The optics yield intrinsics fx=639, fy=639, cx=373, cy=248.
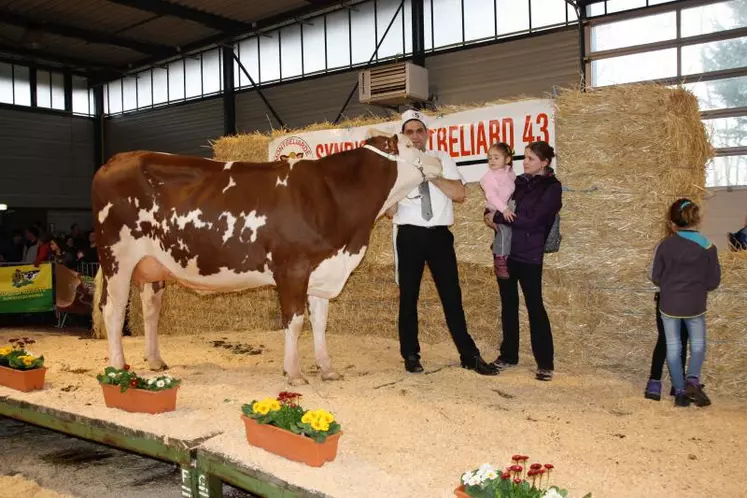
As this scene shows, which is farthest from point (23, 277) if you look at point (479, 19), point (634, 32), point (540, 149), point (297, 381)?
point (634, 32)

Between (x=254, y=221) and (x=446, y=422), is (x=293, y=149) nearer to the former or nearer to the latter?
(x=254, y=221)

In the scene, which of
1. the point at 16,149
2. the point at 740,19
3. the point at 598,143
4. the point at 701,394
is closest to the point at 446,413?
the point at 701,394

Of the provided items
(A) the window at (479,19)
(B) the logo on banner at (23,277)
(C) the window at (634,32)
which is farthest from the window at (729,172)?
(B) the logo on banner at (23,277)

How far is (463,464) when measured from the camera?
3021 millimetres

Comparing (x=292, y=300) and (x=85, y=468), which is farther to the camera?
(x=292, y=300)

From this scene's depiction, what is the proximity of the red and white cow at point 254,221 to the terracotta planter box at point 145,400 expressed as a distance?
0.93 metres

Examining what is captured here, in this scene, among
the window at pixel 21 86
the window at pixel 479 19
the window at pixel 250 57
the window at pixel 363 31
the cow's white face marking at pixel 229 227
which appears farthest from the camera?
the window at pixel 21 86

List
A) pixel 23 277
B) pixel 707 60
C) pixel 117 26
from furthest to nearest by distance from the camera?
pixel 117 26 < pixel 707 60 < pixel 23 277

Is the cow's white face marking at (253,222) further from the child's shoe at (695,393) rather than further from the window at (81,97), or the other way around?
the window at (81,97)

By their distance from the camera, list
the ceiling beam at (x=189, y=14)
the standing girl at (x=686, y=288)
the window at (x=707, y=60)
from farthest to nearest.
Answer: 1. the ceiling beam at (x=189, y=14)
2. the window at (x=707, y=60)
3. the standing girl at (x=686, y=288)

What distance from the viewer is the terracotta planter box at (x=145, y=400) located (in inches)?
149

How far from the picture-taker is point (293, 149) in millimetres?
7188

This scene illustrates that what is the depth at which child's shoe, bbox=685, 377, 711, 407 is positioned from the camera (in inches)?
158

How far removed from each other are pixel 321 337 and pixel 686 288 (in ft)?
8.24
